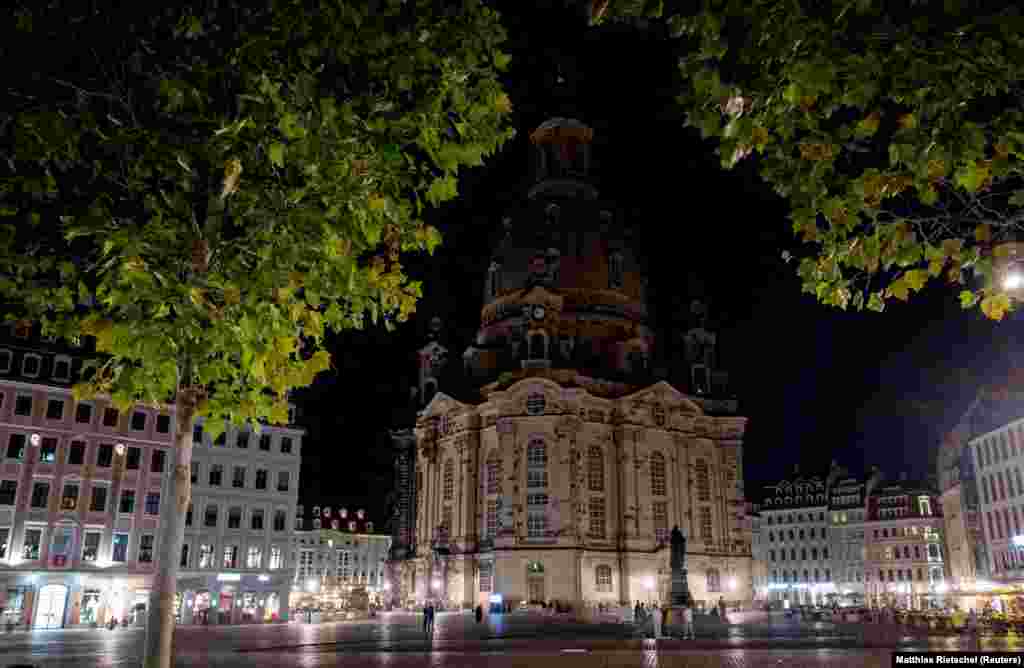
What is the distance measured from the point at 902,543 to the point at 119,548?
10580cm

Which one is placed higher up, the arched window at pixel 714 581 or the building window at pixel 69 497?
the building window at pixel 69 497

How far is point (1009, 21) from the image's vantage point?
812 centimetres

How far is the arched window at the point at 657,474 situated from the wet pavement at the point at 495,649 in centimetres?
4664

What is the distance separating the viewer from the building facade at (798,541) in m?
136

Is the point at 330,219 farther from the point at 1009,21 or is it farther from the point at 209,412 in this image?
the point at 1009,21

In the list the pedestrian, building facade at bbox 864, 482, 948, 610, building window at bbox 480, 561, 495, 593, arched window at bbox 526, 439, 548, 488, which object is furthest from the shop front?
building facade at bbox 864, 482, 948, 610

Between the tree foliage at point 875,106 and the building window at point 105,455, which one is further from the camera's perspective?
the building window at point 105,455

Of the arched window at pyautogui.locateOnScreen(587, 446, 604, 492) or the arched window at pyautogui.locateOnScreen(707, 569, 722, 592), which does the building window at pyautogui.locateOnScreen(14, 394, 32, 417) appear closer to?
the arched window at pyautogui.locateOnScreen(587, 446, 604, 492)

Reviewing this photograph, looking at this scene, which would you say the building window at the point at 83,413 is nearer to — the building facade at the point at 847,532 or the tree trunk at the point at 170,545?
the tree trunk at the point at 170,545

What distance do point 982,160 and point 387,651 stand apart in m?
28.1

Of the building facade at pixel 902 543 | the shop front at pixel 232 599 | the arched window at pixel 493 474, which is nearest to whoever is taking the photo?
the shop front at pixel 232 599

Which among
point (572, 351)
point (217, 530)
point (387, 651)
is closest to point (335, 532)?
point (572, 351)

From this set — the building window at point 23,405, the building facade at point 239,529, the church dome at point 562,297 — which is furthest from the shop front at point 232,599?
the church dome at point 562,297

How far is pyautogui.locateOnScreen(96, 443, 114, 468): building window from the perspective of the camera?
5828 cm
